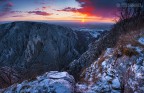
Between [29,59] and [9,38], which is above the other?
[9,38]

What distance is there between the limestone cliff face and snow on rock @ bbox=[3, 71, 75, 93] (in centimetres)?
7861

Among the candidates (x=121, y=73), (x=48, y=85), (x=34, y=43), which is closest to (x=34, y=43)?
(x=34, y=43)

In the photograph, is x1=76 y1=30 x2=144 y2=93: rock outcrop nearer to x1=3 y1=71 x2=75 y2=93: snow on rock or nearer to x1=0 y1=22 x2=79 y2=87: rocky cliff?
x1=3 y1=71 x2=75 y2=93: snow on rock

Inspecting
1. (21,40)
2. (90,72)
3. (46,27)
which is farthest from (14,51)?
(90,72)

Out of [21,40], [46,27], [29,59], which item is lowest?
[29,59]

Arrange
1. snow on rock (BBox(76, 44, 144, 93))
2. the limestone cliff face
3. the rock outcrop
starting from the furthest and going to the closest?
the limestone cliff face < the rock outcrop < snow on rock (BBox(76, 44, 144, 93))

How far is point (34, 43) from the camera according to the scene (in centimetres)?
9494

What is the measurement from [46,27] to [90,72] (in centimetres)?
9084

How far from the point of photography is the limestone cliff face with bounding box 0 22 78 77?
9050cm

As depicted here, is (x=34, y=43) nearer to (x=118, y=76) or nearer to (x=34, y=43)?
(x=34, y=43)

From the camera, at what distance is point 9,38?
98.5 m

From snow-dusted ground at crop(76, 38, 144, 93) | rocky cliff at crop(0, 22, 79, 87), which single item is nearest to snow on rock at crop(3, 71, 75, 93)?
snow-dusted ground at crop(76, 38, 144, 93)

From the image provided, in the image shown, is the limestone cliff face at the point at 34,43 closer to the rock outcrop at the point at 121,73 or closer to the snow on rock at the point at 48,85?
the rock outcrop at the point at 121,73

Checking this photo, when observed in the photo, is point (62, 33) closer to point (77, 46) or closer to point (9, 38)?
point (77, 46)
